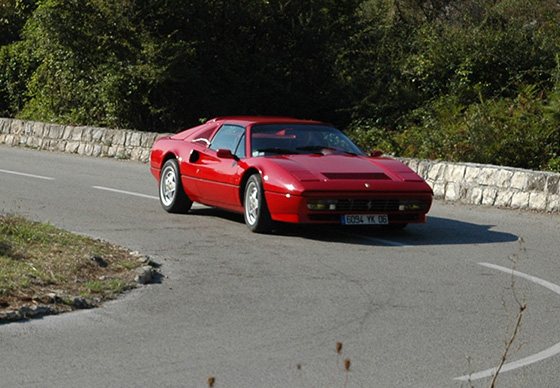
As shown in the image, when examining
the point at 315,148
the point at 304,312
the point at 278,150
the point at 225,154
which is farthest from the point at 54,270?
the point at 315,148

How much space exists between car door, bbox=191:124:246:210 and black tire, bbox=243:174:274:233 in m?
0.22

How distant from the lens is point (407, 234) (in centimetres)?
1187

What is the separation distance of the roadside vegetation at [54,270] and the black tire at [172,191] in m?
2.59

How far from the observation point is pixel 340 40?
27984mm

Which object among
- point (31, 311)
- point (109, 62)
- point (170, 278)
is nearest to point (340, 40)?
point (109, 62)

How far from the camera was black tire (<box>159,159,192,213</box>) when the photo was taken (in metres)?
13.1

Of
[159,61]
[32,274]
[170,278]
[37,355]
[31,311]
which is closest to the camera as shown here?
[37,355]

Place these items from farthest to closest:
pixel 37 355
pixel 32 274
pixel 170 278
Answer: pixel 170 278, pixel 32 274, pixel 37 355

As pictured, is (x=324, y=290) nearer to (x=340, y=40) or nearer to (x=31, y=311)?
(x=31, y=311)

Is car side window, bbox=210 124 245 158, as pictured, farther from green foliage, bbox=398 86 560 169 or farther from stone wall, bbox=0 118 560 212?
green foliage, bbox=398 86 560 169

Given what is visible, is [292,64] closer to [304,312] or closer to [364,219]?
[364,219]

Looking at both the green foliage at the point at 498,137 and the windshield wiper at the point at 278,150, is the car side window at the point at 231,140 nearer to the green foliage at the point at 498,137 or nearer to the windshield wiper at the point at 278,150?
the windshield wiper at the point at 278,150

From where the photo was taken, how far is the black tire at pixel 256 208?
1141 centimetres

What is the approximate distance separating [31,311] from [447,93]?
738 inches
